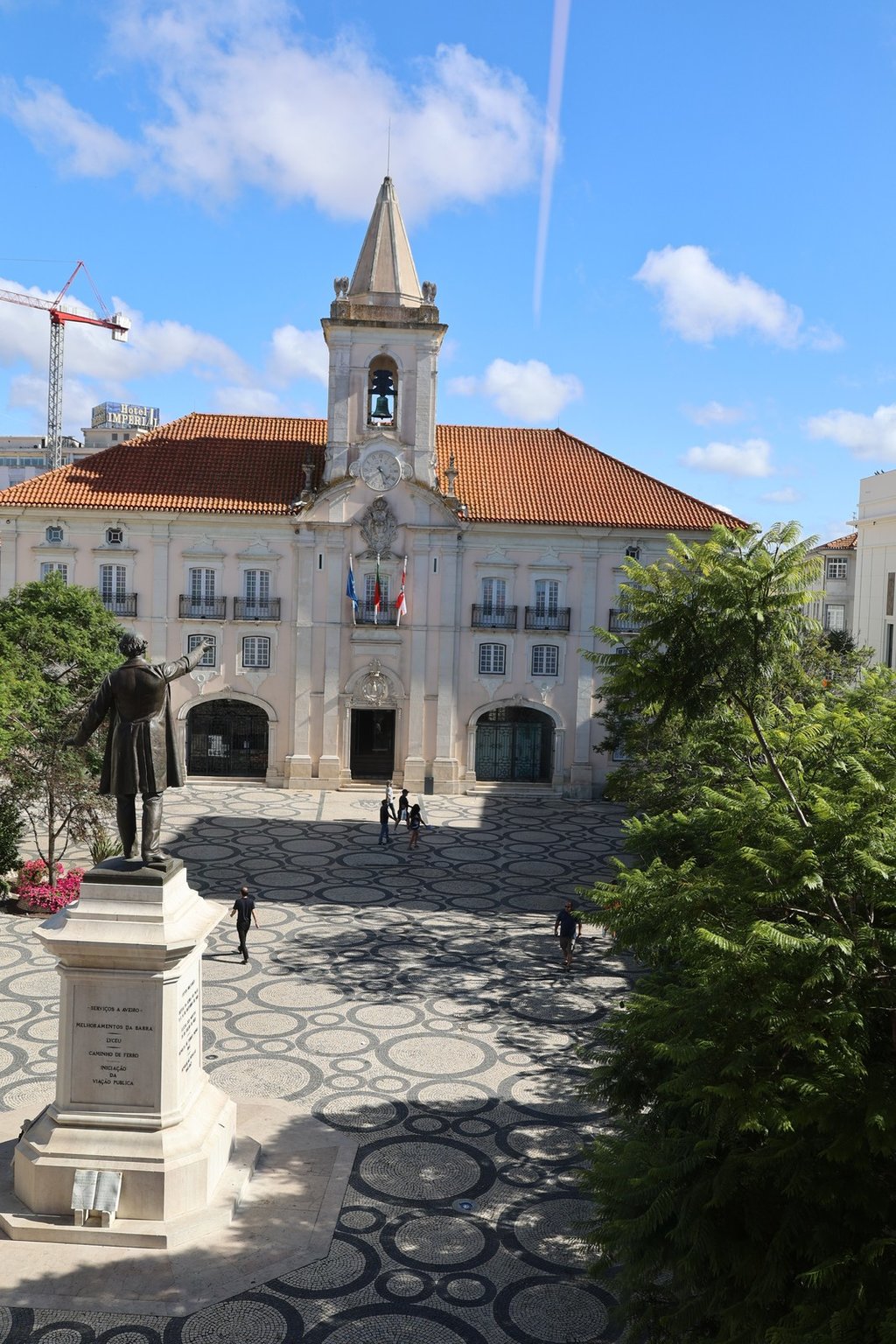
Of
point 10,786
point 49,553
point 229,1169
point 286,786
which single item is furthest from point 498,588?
point 229,1169

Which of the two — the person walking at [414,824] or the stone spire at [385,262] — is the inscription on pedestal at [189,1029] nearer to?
the person walking at [414,824]

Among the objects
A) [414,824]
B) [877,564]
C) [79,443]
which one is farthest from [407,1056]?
[79,443]

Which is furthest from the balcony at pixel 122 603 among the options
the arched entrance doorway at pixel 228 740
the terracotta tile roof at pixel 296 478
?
the arched entrance doorway at pixel 228 740

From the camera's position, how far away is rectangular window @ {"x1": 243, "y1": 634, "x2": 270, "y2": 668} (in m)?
35.1

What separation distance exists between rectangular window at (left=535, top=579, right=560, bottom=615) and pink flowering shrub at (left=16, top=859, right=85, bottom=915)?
1885 cm

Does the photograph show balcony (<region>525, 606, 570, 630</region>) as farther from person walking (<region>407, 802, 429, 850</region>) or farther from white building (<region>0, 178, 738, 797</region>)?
person walking (<region>407, 802, 429, 850</region>)

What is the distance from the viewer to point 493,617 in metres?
35.5

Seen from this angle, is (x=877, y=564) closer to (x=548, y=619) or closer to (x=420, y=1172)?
(x=548, y=619)

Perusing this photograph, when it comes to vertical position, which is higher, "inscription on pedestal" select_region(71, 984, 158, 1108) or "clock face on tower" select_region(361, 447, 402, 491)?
"clock face on tower" select_region(361, 447, 402, 491)

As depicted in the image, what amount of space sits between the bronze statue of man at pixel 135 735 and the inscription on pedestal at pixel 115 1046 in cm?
141

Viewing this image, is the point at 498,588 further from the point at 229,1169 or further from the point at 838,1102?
the point at 838,1102

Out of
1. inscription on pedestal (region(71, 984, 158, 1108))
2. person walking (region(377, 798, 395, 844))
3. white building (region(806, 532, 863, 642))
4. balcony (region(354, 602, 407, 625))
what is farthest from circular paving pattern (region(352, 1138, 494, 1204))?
white building (region(806, 532, 863, 642))

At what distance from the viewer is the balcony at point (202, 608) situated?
114 ft

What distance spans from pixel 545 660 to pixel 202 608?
40.4 feet
